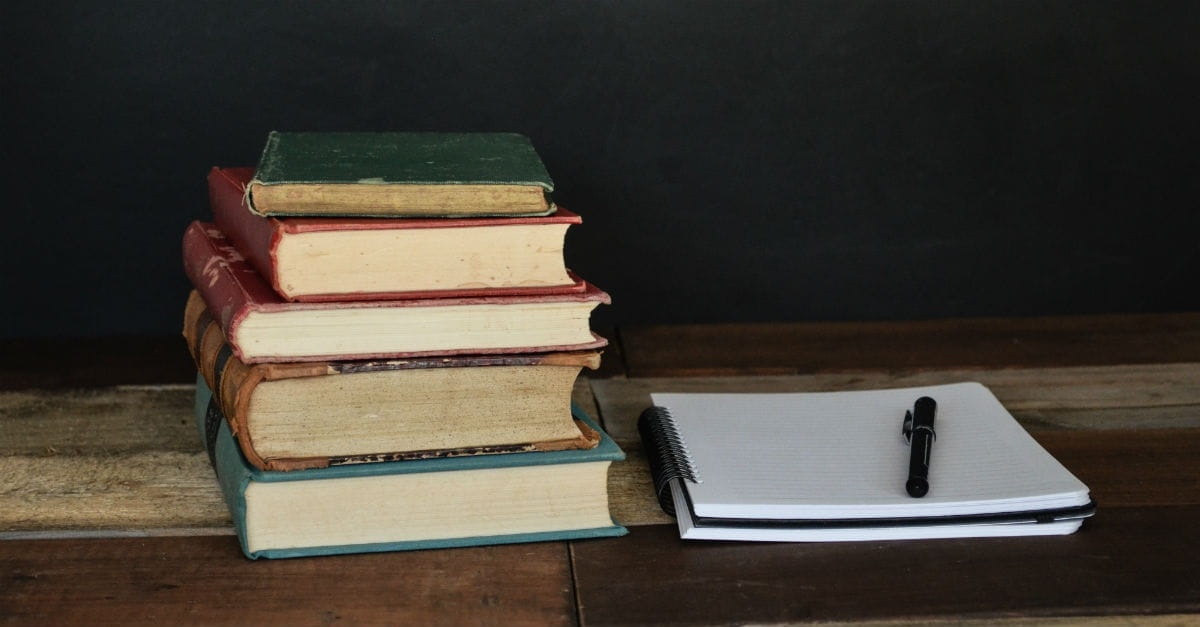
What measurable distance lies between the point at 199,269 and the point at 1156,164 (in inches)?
50.6

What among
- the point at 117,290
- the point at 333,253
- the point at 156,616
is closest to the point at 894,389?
the point at 333,253

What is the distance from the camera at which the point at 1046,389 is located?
1.42m

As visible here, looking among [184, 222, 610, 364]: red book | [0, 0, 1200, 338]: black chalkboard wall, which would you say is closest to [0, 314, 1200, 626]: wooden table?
[184, 222, 610, 364]: red book

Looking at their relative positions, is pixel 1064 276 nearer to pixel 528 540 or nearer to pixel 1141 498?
pixel 1141 498

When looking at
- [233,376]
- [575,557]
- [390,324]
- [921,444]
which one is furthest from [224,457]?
[921,444]

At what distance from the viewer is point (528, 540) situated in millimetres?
1032

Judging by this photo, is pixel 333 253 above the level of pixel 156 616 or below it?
above

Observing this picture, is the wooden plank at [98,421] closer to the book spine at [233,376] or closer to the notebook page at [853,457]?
the book spine at [233,376]

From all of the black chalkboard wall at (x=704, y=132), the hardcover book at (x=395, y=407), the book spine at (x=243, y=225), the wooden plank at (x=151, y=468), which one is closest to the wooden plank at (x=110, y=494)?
the wooden plank at (x=151, y=468)

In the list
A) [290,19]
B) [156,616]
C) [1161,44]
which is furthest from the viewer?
[1161,44]

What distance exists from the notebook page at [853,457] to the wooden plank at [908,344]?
0.66 feet

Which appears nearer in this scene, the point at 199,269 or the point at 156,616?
the point at 156,616

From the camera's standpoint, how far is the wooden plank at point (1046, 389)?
1.33 metres

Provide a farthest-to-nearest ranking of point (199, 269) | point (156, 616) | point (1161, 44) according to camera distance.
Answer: point (1161, 44) → point (199, 269) → point (156, 616)
